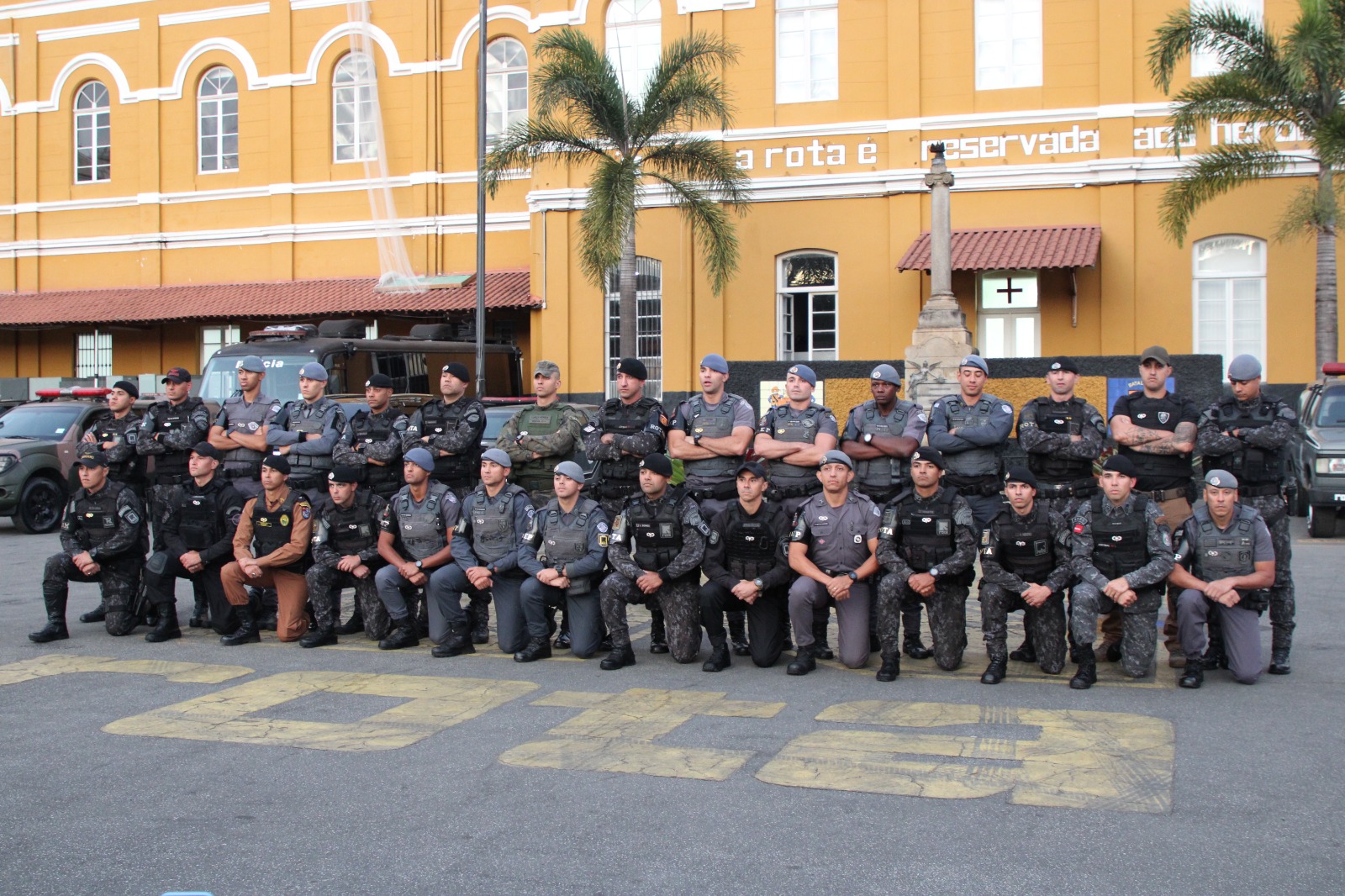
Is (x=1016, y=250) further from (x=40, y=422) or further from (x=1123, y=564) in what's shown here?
(x=40, y=422)

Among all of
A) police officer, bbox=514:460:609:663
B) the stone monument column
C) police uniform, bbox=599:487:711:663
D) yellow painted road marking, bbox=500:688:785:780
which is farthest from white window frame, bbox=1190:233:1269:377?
yellow painted road marking, bbox=500:688:785:780

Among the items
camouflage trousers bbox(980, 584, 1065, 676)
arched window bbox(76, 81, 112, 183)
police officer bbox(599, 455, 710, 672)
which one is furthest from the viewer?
arched window bbox(76, 81, 112, 183)

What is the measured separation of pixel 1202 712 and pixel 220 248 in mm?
27665

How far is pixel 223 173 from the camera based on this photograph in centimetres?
3012

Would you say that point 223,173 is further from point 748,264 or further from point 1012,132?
point 1012,132

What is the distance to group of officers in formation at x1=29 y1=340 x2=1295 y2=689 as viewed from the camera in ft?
26.7

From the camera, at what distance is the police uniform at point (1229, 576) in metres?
7.87

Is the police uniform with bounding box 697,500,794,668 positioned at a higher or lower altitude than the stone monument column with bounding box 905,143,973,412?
lower

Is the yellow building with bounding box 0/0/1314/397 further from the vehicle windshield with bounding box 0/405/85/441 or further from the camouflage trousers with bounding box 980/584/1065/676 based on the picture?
the camouflage trousers with bounding box 980/584/1065/676

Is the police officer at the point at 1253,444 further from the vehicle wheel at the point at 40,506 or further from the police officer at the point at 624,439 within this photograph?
the vehicle wheel at the point at 40,506

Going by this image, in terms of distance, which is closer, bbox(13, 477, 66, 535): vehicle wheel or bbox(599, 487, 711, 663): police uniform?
bbox(599, 487, 711, 663): police uniform

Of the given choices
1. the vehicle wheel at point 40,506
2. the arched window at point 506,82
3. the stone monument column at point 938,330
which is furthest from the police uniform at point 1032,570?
the arched window at point 506,82

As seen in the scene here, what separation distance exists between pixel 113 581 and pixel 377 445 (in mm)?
2360

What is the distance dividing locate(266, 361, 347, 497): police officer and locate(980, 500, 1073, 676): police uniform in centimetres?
549
